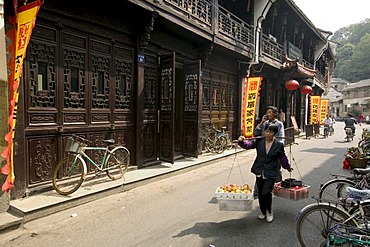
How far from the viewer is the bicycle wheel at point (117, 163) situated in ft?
22.3

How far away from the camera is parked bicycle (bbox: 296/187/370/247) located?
3.30 m

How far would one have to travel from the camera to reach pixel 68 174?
6.07m

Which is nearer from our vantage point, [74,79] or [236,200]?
[236,200]

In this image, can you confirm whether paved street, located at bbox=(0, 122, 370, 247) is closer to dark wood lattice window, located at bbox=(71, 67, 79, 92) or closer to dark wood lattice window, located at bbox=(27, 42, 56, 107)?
dark wood lattice window, located at bbox=(27, 42, 56, 107)

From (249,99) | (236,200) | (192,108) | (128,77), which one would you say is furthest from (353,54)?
(236,200)

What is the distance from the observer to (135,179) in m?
7.01

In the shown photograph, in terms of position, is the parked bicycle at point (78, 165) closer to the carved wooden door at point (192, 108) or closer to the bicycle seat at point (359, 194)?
the carved wooden door at point (192, 108)

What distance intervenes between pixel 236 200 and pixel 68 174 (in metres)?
3.80

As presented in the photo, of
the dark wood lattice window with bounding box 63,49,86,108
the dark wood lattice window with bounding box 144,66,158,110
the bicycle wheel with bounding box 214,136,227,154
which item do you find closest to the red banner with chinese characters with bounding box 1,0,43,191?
the dark wood lattice window with bounding box 63,49,86,108

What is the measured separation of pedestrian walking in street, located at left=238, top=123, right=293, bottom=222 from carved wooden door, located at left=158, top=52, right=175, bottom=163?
4.04 meters

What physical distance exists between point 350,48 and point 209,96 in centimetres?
9870

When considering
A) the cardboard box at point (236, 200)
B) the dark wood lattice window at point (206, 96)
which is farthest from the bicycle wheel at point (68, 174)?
the dark wood lattice window at point (206, 96)

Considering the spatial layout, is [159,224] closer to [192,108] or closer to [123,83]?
[123,83]

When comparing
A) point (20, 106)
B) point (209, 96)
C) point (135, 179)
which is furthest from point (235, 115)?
point (20, 106)
